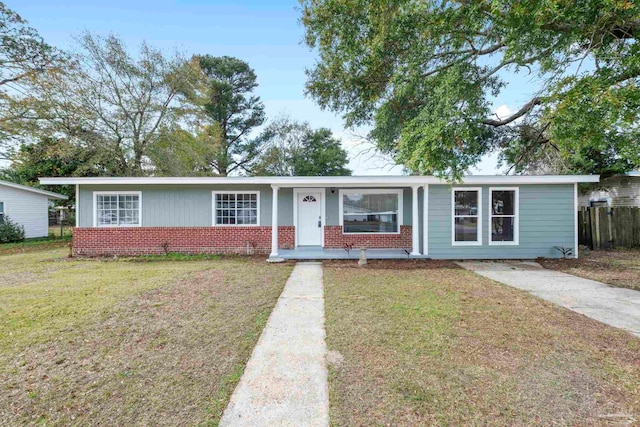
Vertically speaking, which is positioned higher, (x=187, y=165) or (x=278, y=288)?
(x=187, y=165)

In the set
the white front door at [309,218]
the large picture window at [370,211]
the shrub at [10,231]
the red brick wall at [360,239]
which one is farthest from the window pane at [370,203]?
the shrub at [10,231]

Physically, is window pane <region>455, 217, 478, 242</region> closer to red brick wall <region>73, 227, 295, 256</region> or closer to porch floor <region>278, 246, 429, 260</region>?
porch floor <region>278, 246, 429, 260</region>

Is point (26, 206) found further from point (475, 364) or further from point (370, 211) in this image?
point (475, 364)

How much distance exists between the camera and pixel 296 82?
10633 mm

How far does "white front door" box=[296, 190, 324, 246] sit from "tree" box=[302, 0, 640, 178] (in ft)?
10.4

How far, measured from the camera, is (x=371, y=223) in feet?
33.8

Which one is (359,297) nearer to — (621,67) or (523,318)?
(523,318)

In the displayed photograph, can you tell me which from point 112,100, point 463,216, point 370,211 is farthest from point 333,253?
point 112,100

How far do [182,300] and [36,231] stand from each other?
642 inches

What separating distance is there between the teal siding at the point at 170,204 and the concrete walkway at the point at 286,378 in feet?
21.3

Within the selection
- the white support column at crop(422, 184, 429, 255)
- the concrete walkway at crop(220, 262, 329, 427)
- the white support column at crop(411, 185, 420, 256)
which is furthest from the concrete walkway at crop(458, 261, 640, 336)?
the concrete walkway at crop(220, 262, 329, 427)

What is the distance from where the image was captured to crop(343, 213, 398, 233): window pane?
10.3 m

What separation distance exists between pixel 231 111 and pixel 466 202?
20.1 m

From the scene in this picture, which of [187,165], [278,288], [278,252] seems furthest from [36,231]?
[278,288]
